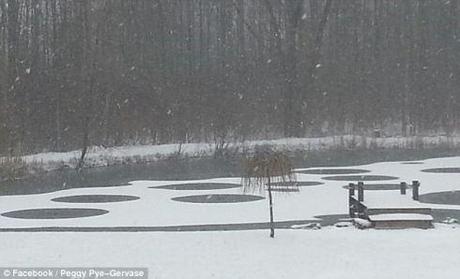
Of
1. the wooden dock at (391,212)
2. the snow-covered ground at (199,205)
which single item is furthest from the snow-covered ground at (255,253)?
the snow-covered ground at (199,205)

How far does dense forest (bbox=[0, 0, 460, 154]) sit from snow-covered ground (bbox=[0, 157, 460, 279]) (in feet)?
53.3

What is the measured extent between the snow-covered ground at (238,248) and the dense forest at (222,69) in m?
16.3

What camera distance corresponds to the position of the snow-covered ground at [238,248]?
10250 millimetres

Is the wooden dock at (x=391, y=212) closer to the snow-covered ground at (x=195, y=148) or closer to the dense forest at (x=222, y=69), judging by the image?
the snow-covered ground at (x=195, y=148)

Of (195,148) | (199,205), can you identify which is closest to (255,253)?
(199,205)

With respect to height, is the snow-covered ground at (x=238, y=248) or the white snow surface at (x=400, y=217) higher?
the white snow surface at (x=400, y=217)

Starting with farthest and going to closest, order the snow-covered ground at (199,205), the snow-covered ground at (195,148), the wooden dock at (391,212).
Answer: the snow-covered ground at (195,148)
the snow-covered ground at (199,205)
the wooden dock at (391,212)

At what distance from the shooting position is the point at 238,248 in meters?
11.8

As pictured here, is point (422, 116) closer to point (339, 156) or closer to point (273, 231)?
point (339, 156)

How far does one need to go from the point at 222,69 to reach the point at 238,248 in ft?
106

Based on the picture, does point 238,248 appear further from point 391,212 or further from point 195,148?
point 195,148

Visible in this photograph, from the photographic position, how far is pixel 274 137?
136ft

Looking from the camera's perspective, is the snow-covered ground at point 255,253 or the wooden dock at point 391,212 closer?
the snow-covered ground at point 255,253

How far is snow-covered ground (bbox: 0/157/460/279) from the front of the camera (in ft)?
33.6
